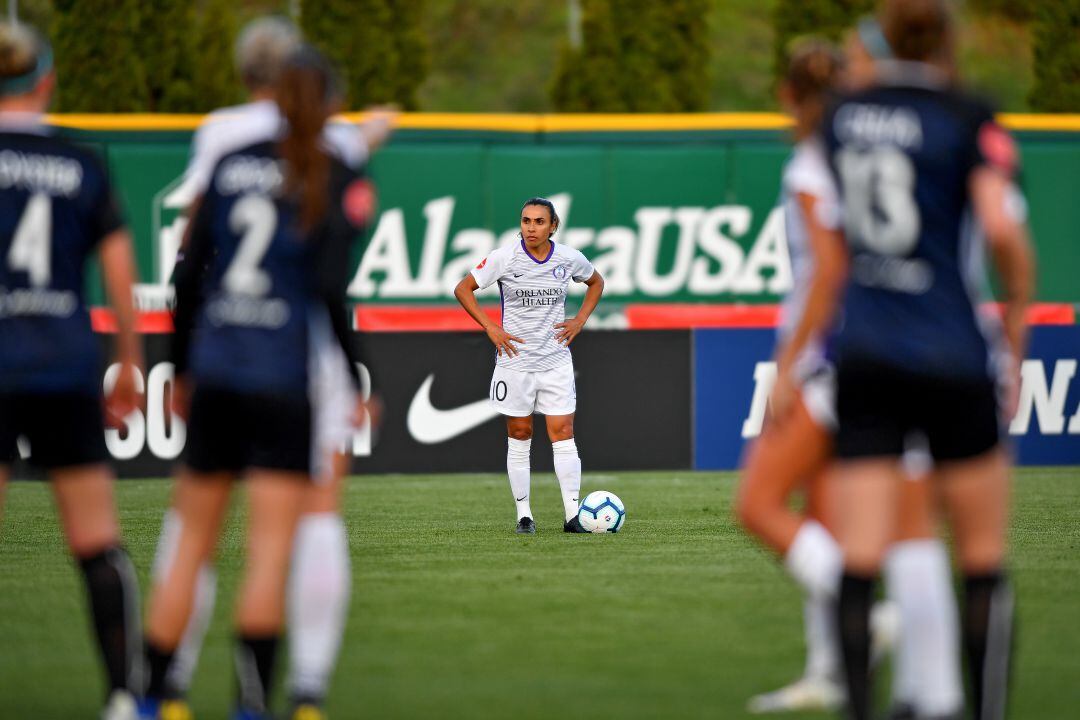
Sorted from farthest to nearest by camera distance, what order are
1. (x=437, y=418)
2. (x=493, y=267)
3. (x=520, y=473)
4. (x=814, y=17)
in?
(x=814, y=17) → (x=437, y=418) → (x=493, y=267) → (x=520, y=473)

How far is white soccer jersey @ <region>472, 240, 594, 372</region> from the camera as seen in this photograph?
12555mm

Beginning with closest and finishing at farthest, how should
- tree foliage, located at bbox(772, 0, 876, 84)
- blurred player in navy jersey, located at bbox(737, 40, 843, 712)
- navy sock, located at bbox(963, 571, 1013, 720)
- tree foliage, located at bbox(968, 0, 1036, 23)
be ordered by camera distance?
1. navy sock, located at bbox(963, 571, 1013, 720)
2. blurred player in navy jersey, located at bbox(737, 40, 843, 712)
3. tree foliage, located at bbox(772, 0, 876, 84)
4. tree foliage, located at bbox(968, 0, 1036, 23)

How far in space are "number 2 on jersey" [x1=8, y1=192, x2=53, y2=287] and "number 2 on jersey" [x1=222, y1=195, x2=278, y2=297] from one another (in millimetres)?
766

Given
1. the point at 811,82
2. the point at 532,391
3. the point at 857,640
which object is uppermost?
the point at 811,82

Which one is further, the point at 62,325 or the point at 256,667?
the point at 62,325

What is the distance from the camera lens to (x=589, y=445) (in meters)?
17.4

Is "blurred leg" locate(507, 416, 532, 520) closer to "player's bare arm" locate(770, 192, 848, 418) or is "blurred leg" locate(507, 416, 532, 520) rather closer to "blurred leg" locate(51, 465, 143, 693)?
"blurred leg" locate(51, 465, 143, 693)

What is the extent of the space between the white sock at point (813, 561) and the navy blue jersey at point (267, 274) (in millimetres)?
1673

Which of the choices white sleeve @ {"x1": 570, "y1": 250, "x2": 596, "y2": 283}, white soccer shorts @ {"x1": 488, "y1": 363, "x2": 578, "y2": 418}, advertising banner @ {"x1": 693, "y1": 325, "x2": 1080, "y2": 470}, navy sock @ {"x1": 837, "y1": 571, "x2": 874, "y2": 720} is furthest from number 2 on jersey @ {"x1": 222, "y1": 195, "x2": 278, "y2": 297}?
advertising banner @ {"x1": 693, "y1": 325, "x2": 1080, "y2": 470}

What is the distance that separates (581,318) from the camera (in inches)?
495

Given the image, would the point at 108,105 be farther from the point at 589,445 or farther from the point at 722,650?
the point at 722,650

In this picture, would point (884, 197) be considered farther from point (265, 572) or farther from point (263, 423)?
point (265, 572)

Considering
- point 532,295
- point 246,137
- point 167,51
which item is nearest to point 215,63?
point 167,51

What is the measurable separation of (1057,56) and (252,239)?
26.2 meters
